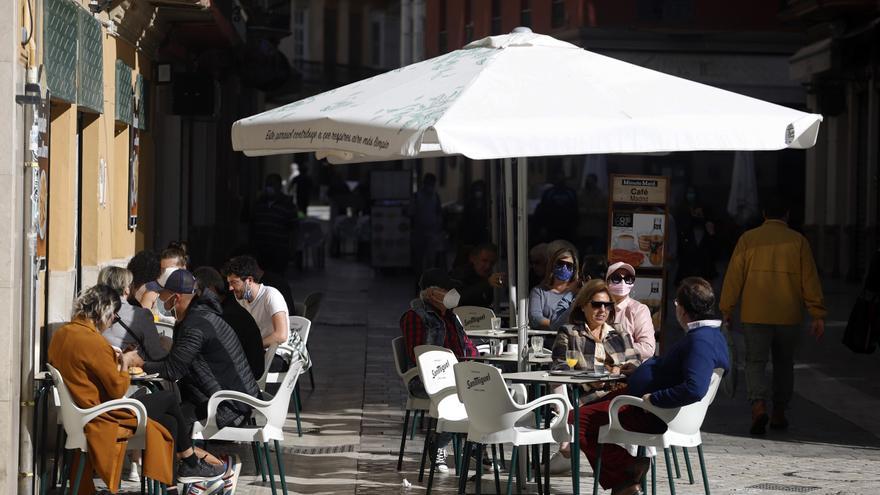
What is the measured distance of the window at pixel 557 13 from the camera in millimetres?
37188

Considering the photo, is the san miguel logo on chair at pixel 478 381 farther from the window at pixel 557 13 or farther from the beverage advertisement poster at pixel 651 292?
the window at pixel 557 13

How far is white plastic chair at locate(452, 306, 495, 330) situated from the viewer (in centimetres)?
1214

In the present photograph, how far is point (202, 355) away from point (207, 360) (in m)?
0.04

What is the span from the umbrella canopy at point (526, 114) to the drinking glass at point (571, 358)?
59.9 inches

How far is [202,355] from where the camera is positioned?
28.6ft

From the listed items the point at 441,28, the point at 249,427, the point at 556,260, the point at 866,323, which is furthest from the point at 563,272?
the point at 441,28

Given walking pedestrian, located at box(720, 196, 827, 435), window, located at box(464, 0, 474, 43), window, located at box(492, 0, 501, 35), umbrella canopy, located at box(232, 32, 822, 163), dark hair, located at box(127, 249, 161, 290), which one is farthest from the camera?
window, located at box(464, 0, 474, 43)

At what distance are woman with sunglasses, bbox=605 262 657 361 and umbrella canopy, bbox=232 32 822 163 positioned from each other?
74.4 inches

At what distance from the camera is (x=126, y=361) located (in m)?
8.91

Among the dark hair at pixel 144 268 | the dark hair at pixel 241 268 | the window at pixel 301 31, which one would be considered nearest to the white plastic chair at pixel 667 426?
the dark hair at pixel 241 268

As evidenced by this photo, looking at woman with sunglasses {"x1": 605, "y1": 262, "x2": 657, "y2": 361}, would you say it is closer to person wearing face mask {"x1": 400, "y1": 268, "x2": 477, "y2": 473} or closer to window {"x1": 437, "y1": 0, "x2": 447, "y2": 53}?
person wearing face mask {"x1": 400, "y1": 268, "x2": 477, "y2": 473}

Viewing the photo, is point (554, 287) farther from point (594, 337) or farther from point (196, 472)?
point (196, 472)

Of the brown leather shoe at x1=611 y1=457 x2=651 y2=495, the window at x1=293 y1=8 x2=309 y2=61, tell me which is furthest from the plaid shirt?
the window at x1=293 y1=8 x2=309 y2=61

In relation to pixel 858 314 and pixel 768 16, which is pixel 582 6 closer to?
pixel 768 16
